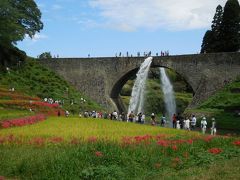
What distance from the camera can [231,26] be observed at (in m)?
58.6

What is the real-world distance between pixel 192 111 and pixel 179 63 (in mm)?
9253

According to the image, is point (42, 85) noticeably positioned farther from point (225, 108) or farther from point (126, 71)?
point (225, 108)

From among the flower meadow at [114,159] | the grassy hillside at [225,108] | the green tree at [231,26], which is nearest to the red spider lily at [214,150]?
the flower meadow at [114,159]

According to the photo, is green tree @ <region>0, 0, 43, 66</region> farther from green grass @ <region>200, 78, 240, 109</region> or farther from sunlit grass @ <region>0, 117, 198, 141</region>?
sunlit grass @ <region>0, 117, 198, 141</region>

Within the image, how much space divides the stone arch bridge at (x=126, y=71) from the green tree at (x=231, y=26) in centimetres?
730

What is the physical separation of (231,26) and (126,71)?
586 inches

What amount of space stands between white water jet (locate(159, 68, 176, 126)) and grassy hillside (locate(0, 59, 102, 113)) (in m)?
12.9

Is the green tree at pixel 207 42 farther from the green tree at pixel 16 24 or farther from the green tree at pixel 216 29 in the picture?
the green tree at pixel 16 24

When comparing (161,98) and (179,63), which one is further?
(161,98)

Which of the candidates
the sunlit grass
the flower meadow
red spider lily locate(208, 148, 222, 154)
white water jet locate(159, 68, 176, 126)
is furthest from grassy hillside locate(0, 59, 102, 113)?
red spider lily locate(208, 148, 222, 154)

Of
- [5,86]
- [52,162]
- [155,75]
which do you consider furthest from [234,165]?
[155,75]

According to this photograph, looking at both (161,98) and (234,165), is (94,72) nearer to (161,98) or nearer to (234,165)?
(161,98)

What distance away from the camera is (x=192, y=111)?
159ft

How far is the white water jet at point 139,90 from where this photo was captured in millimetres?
58938
